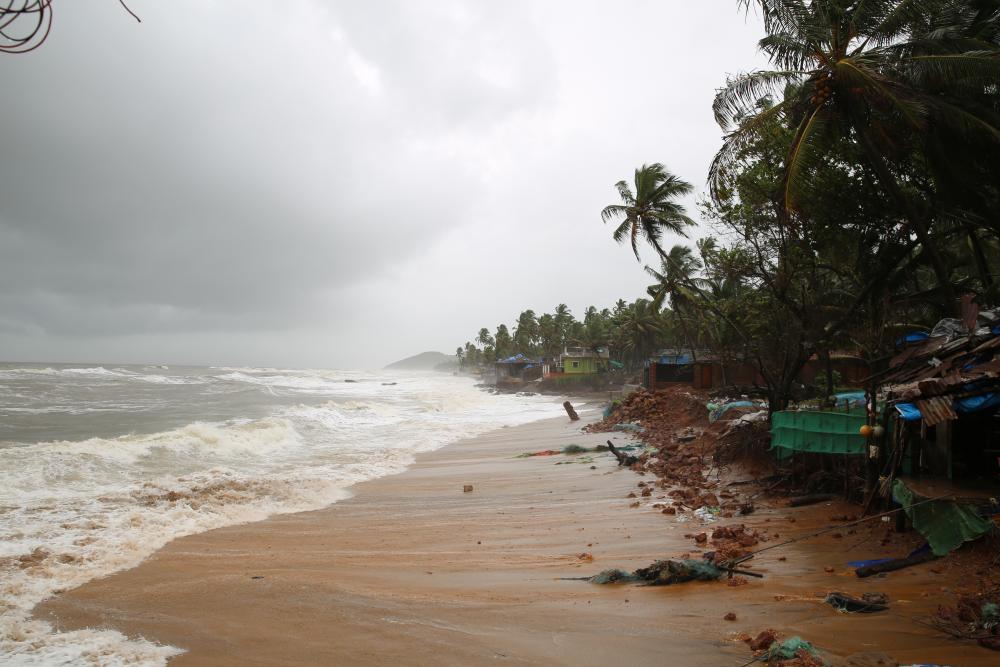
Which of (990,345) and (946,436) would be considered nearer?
(990,345)

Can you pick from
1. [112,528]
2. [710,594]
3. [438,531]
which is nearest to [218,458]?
[112,528]

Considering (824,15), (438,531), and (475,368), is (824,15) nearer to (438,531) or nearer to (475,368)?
(438,531)

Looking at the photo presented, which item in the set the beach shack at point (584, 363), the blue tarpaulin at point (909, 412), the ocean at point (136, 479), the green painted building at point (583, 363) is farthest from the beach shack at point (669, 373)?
the green painted building at point (583, 363)

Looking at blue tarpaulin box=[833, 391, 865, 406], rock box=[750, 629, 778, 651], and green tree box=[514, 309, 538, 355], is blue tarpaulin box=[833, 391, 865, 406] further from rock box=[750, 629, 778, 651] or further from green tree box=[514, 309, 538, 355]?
green tree box=[514, 309, 538, 355]

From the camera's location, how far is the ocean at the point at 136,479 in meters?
5.89

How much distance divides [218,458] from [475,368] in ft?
382

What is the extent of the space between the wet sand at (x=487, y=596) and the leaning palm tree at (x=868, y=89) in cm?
590

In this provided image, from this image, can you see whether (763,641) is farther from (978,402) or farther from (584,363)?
(584,363)

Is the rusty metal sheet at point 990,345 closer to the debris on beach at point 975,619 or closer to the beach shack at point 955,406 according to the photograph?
the beach shack at point 955,406

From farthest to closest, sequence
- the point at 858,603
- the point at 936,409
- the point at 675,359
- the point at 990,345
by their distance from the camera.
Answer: the point at 675,359 < the point at 990,345 < the point at 936,409 < the point at 858,603

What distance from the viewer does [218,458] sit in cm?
1515

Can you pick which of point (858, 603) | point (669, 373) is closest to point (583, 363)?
point (669, 373)

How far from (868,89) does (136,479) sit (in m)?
15.8

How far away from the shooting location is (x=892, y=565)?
5512 mm
